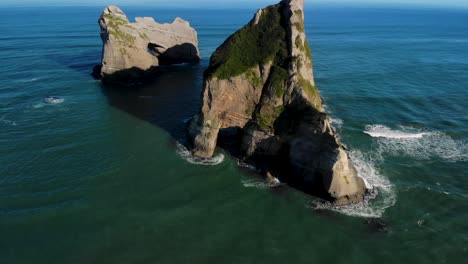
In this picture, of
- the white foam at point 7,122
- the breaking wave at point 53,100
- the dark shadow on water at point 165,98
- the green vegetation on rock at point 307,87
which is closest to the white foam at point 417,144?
the green vegetation on rock at point 307,87

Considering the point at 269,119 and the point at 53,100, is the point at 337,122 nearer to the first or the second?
the point at 269,119

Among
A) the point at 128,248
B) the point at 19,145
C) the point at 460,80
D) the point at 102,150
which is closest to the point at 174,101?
the point at 102,150

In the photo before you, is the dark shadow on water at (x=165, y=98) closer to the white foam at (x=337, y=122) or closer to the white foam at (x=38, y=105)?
the white foam at (x=38, y=105)

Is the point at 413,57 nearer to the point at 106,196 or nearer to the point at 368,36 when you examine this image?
the point at 368,36

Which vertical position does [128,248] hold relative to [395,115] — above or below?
below

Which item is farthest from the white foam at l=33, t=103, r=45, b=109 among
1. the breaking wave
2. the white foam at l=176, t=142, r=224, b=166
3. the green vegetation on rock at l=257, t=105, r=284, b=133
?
the green vegetation on rock at l=257, t=105, r=284, b=133

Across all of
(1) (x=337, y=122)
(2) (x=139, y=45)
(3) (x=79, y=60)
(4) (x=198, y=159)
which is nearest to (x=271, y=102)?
(4) (x=198, y=159)
